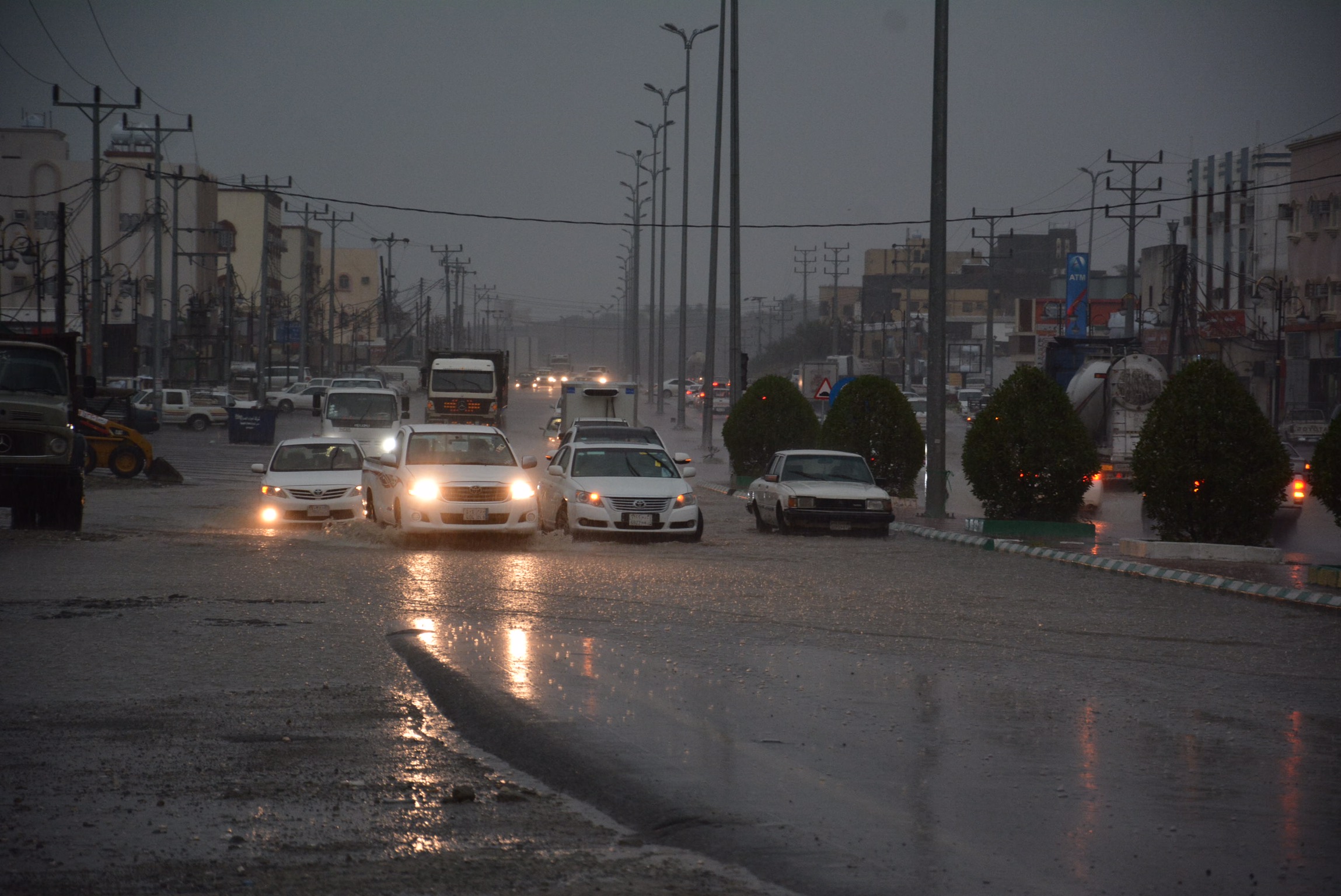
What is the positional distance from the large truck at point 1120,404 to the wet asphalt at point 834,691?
15.5 meters

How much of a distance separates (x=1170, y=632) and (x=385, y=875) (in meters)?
8.71

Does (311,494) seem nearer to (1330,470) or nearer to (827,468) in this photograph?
(827,468)

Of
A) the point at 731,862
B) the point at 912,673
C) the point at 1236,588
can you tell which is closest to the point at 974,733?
the point at 912,673

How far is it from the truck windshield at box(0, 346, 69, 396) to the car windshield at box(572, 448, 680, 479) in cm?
714

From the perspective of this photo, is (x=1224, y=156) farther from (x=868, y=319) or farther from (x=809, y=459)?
(x=809, y=459)

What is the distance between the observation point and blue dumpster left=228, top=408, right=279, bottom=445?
50031mm

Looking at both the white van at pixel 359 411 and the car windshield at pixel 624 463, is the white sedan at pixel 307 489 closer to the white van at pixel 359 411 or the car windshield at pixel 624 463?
the car windshield at pixel 624 463

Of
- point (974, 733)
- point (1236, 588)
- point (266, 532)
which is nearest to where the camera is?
point (974, 733)

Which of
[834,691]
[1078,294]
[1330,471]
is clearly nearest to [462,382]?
[1330,471]

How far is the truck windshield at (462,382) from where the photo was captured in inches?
2000

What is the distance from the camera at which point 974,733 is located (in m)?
8.35

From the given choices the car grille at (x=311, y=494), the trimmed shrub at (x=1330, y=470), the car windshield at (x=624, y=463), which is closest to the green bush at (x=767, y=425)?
the car windshield at (x=624, y=463)

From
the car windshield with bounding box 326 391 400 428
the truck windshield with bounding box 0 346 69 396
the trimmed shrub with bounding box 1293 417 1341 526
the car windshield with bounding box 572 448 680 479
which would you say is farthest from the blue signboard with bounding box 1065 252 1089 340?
the truck windshield with bounding box 0 346 69 396

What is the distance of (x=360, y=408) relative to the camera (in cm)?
4025
